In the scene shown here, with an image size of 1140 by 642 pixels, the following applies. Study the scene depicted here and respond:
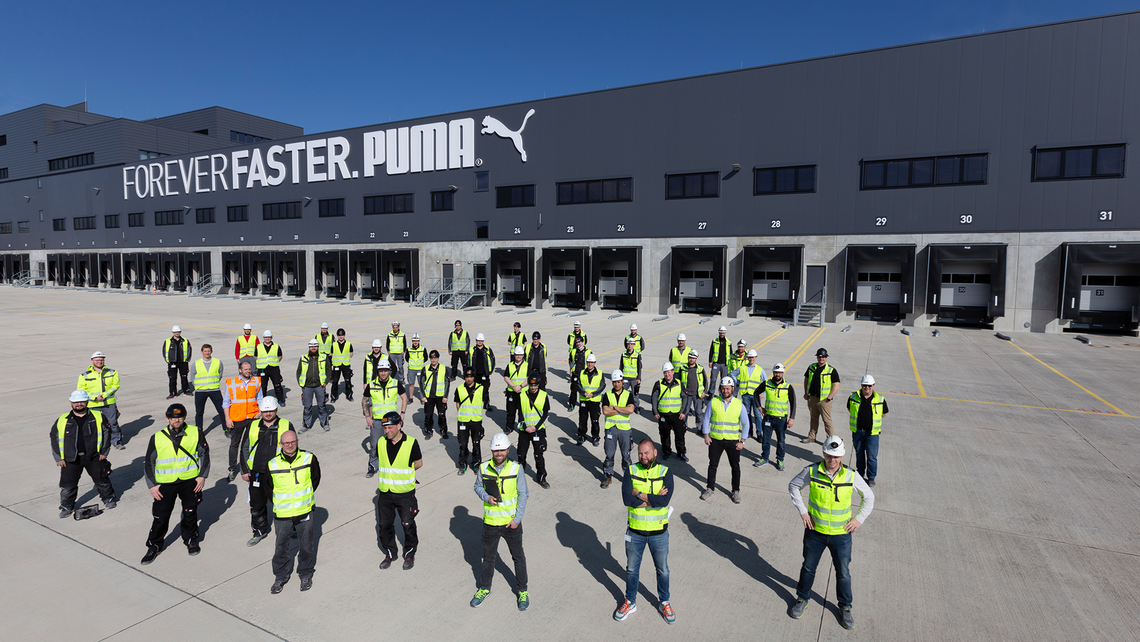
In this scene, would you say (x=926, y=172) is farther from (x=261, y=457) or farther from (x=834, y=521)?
(x=261, y=457)

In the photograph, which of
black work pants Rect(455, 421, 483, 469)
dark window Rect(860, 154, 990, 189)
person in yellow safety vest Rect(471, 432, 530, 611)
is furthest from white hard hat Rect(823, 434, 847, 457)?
dark window Rect(860, 154, 990, 189)

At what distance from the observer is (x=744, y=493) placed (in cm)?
908

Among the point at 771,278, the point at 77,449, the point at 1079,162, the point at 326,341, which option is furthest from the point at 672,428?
the point at 1079,162

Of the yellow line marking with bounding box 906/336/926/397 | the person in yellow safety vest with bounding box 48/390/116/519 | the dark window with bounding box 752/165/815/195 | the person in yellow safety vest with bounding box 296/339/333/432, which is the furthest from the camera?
the dark window with bounding box 752/165/815/195

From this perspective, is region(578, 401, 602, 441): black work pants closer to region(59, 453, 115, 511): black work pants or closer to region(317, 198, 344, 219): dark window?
region(59, 453, 115, 511): black work pants

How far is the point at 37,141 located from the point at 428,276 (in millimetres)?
80236

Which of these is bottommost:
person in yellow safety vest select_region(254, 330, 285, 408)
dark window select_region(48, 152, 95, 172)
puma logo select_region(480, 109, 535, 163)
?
person in yellow safety vest select_region(254, 330, 285, 408)

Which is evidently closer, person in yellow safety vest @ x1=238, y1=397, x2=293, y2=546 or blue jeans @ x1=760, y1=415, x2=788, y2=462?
person in yellow safety vest @ x1=238, y1=397, x2=293, y2=546

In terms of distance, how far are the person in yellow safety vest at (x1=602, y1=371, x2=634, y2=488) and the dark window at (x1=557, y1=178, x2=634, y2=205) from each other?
110 feet

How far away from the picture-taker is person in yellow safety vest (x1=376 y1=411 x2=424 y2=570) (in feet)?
21.7

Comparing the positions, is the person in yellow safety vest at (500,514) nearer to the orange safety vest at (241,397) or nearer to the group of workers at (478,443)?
the group of workers at (478,443)

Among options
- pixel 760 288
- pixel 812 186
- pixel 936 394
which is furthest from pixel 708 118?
pixel 936 394

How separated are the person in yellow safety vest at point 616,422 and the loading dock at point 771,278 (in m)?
29.3

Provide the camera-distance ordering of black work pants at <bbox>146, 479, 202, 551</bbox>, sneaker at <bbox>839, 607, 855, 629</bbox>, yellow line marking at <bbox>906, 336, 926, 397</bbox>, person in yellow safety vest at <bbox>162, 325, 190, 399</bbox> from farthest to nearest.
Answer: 1. yellow line marking at <bbox>906, 336, 926, 397</bbox>
2. person in yellow safety vest at <bbox>162, 325, 190, 399</bbox>
3. black work pants at <bbox>146, 479, 202, 551</bbox>
4. sneaker at <bbox>839, 607, 855, 629</bbox>
